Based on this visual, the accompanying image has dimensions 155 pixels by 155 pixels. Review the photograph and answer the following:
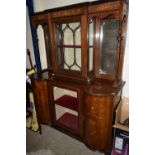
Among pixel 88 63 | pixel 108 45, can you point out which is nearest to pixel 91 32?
pixel 108 45

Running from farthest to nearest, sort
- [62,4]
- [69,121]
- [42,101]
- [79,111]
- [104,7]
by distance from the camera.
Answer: [69,121] → [42,101] → [62,4] → [79,111] → [104,7]

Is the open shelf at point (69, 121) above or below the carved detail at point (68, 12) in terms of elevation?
below

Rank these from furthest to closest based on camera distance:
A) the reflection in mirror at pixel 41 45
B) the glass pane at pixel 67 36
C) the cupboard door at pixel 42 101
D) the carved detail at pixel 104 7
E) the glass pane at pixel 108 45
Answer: the reflection in mirror at pixel 41 45 < the cupboard door at pixel 42 101 < the glass pane at pixel 67 36 < the glass pane at pixel 108 45 < the carved detail at pixel 104 7

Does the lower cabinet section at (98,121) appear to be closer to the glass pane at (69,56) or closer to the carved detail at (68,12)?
the glass pane at (69,56)

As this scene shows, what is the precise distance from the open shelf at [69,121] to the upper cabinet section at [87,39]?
0.74 m

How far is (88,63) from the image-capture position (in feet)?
4.84

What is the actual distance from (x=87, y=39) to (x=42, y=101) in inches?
43.7

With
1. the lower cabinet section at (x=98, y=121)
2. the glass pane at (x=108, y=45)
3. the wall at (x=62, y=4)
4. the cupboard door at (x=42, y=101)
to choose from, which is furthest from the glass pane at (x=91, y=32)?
the cupboard door at (x=42, y=101)

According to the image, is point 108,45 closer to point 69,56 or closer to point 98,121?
point 69,56

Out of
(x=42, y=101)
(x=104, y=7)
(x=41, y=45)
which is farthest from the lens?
(x=41, y=45)

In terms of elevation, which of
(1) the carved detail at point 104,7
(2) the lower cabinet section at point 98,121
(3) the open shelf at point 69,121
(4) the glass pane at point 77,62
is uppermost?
(1) the carved detail at point 104,7

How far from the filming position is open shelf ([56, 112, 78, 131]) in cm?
187

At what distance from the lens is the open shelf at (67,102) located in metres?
1.81
